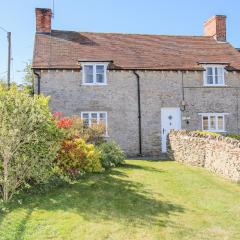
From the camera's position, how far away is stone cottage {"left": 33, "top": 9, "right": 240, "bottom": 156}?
23203 mm

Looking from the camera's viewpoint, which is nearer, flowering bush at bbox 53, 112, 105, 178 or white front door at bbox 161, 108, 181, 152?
flowering bush at bbox 53, 112, 105, 178

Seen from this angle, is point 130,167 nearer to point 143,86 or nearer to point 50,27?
point 143,86

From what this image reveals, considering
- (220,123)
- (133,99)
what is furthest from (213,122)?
(133,99)

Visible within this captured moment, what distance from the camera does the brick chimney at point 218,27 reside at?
28.3m

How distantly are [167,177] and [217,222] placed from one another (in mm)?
5312

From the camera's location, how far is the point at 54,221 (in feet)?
30.4

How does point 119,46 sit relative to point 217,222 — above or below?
above

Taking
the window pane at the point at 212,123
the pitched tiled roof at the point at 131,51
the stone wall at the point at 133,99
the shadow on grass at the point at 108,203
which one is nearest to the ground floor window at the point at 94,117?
the stone wall at the point at 133,99

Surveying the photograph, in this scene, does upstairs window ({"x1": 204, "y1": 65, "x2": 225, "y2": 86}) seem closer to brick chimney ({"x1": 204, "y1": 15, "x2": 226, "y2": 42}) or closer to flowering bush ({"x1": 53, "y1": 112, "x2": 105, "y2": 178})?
brick chimney ({"x1": 204, "y1": 15, "x2": 226, "y2": 42})

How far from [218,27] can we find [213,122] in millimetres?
8381


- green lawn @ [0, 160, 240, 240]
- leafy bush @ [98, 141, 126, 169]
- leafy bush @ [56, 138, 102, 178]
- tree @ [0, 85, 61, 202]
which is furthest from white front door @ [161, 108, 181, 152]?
tree @ [0, 85, 61, 202]

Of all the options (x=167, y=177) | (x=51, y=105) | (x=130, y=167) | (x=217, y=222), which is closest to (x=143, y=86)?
(x=51, y=105)

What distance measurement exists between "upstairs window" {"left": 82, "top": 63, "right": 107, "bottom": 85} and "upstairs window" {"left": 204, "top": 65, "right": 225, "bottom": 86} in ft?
22.2

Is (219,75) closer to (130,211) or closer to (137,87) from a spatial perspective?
(137,87)
